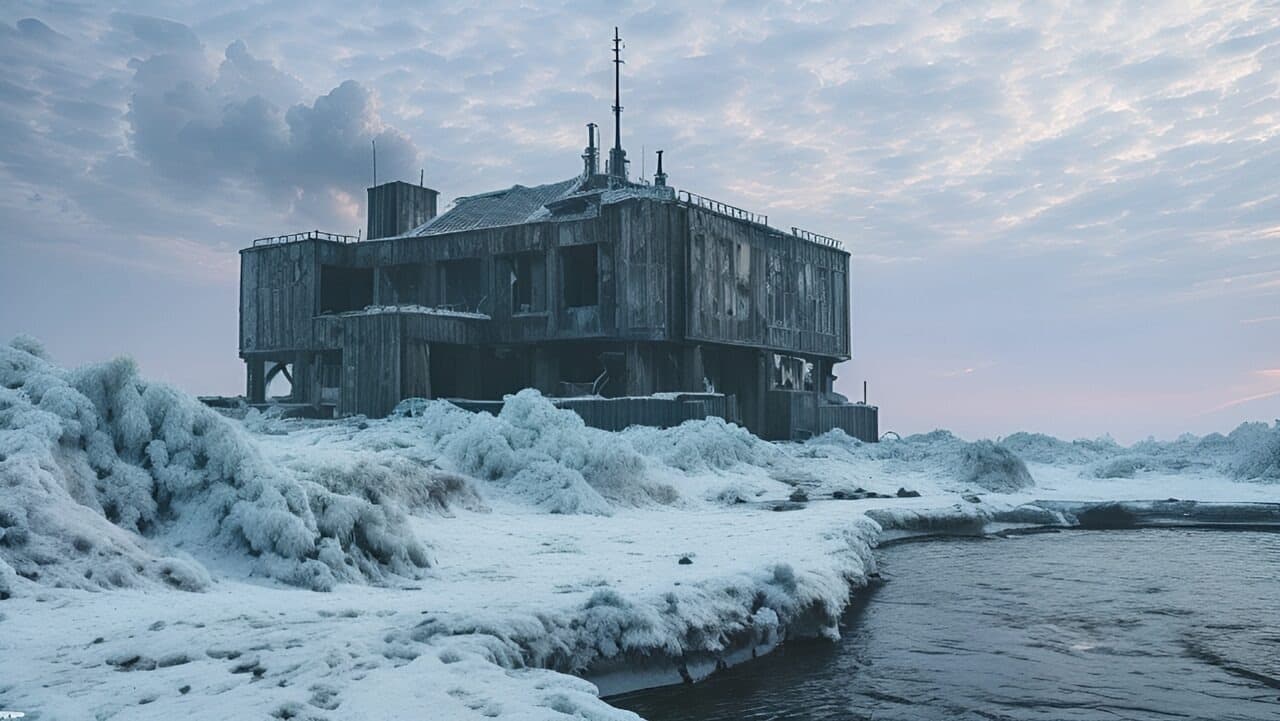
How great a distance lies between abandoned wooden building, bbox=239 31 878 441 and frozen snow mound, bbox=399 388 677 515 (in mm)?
11660

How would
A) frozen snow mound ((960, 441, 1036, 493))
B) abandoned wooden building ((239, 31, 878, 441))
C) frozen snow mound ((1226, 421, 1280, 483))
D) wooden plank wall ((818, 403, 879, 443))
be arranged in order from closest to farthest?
1. frozen snow mound ((960, 441, 1036, 493))
2. frozen snow mound ((1226, 421, 1280, 483))
3. abandoned wooden building ((239, 31, 878, 441))
4. wooden plank wall ((818, 403, 879, 443))

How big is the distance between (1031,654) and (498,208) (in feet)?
131

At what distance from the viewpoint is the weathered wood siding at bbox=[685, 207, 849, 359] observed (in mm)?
37969

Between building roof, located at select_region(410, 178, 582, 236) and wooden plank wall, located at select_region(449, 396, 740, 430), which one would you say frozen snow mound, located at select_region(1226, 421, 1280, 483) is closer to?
wooden plank wall, located at select_region(449, 396, 740, 430)

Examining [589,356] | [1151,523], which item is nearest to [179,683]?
[1151,523]

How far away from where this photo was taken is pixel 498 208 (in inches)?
1832

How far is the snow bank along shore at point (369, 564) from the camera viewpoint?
6352 millimetres

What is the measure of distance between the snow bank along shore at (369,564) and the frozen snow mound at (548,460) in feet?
0.17

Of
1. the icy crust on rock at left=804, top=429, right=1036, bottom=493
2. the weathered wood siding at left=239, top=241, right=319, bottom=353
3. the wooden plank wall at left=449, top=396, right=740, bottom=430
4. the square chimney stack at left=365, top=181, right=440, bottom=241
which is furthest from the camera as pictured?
the square chimney stack at left=365, top=181, right=440, bottom=241

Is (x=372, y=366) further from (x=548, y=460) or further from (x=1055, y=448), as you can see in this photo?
(x=1055, y=448)

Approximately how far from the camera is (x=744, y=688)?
8.26 metres

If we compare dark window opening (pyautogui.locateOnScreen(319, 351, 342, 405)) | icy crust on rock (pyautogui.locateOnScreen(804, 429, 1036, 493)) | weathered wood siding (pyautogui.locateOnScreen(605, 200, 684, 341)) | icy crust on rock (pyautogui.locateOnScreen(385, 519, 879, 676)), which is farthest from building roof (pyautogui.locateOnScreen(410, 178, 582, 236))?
icy crust on rock (pyautogui.locateOnScreen(385, 519, 879, 676))

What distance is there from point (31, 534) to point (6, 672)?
2.85 m

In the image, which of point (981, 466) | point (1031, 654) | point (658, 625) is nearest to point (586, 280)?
point (981, 466)
